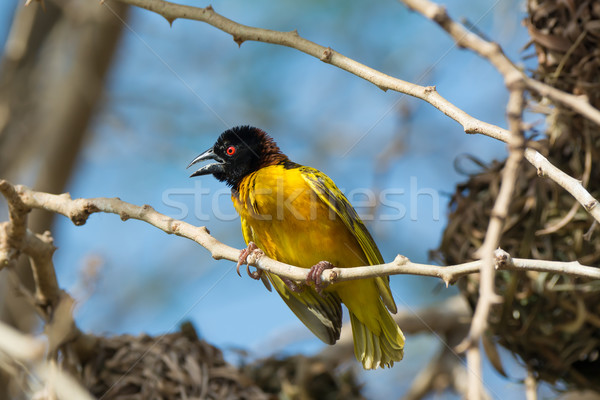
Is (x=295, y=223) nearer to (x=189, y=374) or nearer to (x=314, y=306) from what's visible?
(x=314, y=306)

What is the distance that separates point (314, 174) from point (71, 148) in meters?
1.81

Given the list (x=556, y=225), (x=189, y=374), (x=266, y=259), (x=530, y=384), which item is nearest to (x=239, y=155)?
(x=189, y=374)

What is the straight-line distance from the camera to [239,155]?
10.0ft

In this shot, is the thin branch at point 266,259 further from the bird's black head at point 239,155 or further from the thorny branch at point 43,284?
the bird's black head at point 239,155

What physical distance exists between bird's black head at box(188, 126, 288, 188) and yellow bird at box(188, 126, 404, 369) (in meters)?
0.06

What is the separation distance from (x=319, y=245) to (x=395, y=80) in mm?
1121

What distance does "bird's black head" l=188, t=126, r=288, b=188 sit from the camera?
3.01 meters

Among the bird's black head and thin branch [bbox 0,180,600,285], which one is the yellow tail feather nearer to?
the bird's black head

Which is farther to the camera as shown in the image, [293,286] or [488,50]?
[293,286]

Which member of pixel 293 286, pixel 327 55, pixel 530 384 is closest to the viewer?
pixel 327 55

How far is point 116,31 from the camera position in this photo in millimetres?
3926

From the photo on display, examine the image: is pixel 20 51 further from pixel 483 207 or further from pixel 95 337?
pixel 483 207

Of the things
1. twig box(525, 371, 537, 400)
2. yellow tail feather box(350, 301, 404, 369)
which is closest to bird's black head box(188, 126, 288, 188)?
yellow tail feather box(350, 301, 404, 369)

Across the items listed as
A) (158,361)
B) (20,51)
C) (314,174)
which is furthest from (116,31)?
(158,361)
